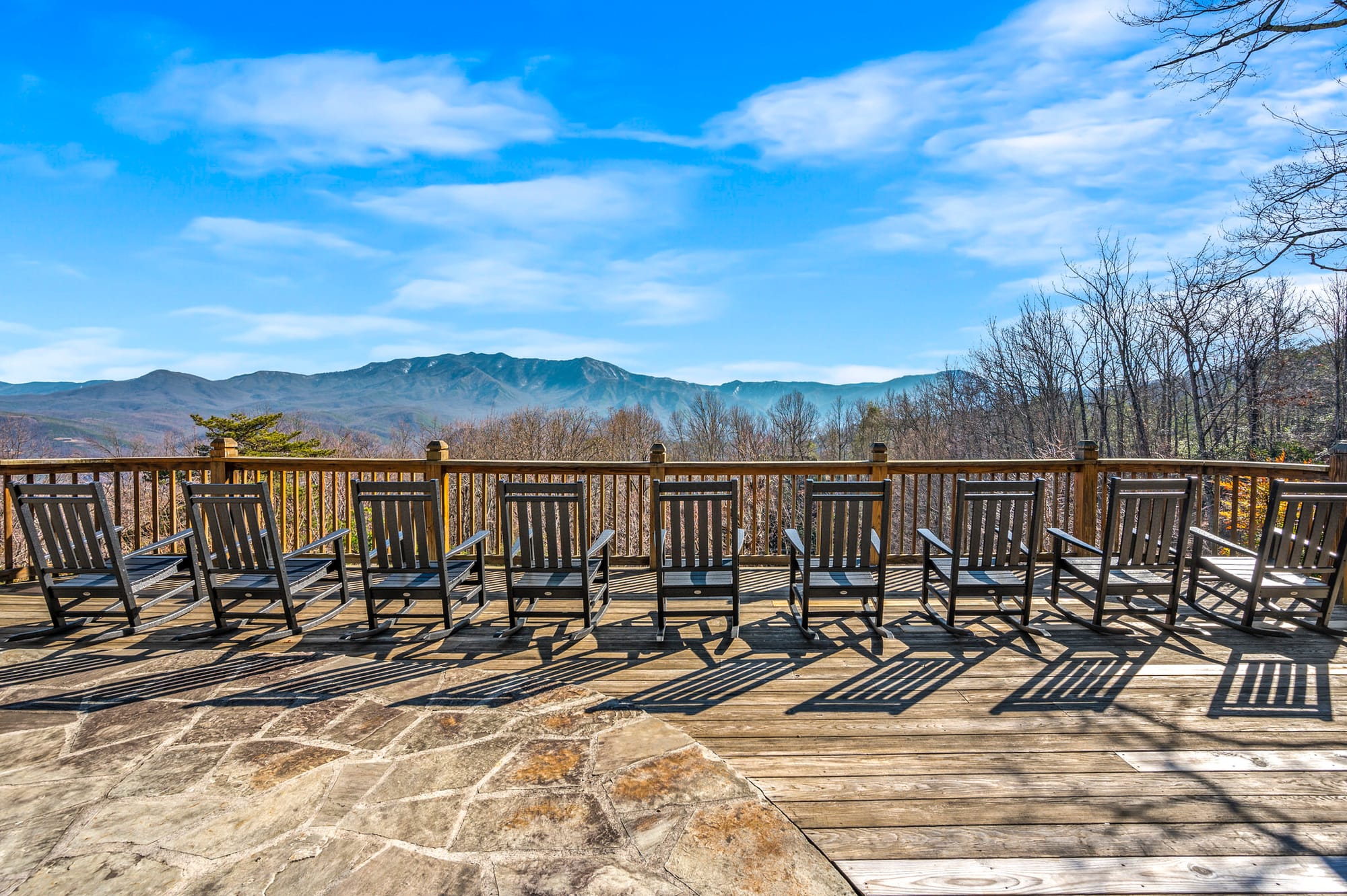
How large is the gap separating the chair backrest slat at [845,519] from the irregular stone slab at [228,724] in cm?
312

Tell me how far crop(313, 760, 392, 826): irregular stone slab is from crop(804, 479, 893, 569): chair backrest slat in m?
2.62

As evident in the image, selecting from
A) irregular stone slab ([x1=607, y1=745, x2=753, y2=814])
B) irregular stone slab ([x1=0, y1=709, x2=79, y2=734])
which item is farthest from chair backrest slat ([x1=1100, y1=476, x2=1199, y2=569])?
irregular stone slab ([x1=0, y1=709, x2=79, y2=734])

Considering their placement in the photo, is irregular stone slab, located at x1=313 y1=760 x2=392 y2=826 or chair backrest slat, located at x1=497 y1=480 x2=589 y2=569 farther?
chair backrest slat, located at x1=497 y1=480 x2=589 y2=569

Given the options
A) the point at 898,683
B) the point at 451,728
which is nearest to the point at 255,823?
the point at 451,728

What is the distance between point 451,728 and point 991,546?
3.51 metres

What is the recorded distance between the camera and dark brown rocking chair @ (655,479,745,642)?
383 centimetres

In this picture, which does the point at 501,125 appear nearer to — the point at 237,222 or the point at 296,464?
the point at 296,464

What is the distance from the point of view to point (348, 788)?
2268 mm

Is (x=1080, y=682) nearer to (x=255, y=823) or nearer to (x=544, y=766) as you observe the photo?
(x=544, y=766)

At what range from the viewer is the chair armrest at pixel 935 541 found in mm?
3906

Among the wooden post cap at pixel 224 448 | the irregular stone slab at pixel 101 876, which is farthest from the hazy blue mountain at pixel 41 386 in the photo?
the irregular stone slab at pixel 101 876

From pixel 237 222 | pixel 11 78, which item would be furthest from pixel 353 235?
pixel 11 78

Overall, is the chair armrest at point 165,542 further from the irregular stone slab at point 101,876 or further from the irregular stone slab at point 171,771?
the irregular stone slab at point 101,876

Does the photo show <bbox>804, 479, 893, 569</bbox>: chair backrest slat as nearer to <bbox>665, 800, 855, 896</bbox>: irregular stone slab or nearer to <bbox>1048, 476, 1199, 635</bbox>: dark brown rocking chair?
<bbox>1048, 476, 1199, 635</bbox>: dark brown rocking chair
